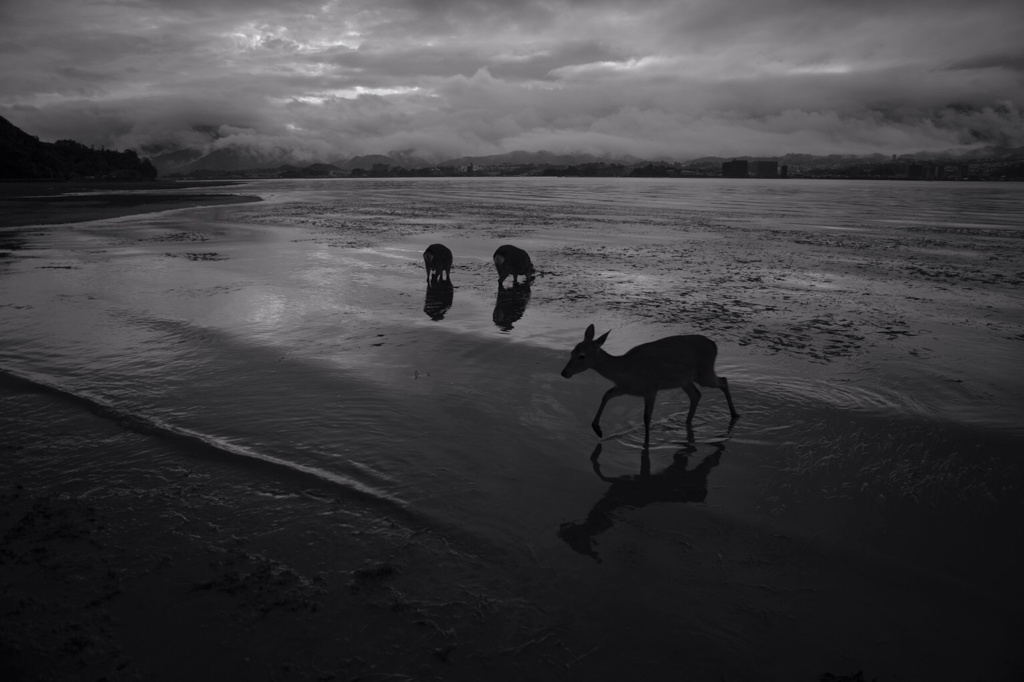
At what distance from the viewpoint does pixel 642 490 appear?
6898 mm

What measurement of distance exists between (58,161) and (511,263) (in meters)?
129

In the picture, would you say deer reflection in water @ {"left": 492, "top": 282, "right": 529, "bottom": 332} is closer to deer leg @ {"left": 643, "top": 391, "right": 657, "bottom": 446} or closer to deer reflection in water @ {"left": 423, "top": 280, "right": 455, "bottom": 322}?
deer reflection in water @ {"left": 423, "top": 280, "right": 455, "bottom": 322}

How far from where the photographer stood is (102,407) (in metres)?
8.46

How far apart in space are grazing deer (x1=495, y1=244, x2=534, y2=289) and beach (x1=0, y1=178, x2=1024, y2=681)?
323 centimetres

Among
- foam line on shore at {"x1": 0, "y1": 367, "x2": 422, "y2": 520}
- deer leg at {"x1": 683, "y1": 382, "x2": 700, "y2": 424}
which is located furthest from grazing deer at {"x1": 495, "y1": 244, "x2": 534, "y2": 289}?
foam line on shore at {"x1": 0, "y1": 367, "x2": 422, "y2": 520}

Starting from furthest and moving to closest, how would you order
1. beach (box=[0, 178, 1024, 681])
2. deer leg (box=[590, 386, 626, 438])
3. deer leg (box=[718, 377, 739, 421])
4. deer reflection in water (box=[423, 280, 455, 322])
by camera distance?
deer reflection in water (box=[423, 280, 455, 322]), deer leg (box=[718, 377, 739, 421]), deer leg (box=[590, 386, 626, 438]), beach (box=[0, 178, 1024, 681])

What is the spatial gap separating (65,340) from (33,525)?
25.0ft

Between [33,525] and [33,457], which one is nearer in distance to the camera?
[33,525]

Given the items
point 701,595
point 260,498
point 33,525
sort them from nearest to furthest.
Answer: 1. point 701,595
2. point 33,525
3. point 260,498

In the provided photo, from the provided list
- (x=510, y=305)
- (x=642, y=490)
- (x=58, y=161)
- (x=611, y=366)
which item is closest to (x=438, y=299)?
(x=510, y=305)

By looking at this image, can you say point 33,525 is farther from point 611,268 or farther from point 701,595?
point 611,268

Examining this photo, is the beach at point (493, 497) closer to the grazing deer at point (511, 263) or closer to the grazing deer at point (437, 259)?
the grazing deer at point (511, 263)

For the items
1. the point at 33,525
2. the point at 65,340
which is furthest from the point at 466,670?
the point at 65,340

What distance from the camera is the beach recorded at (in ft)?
14.9
